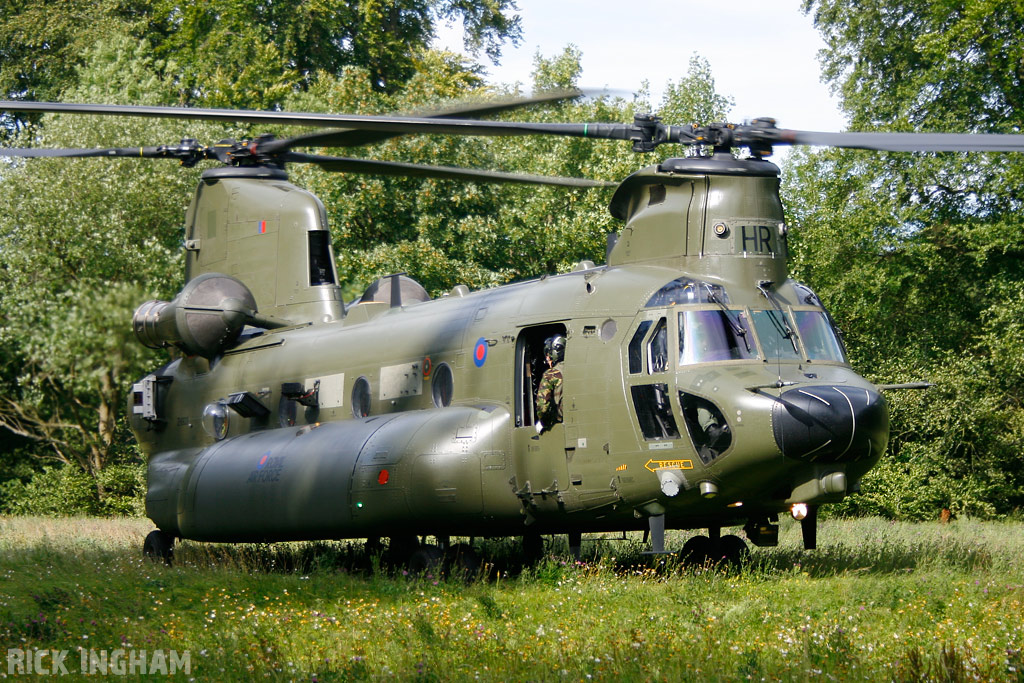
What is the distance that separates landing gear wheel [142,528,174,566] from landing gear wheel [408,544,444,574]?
5.01m

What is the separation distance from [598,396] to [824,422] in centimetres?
232

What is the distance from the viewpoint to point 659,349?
473 inches

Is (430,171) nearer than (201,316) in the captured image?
Yes

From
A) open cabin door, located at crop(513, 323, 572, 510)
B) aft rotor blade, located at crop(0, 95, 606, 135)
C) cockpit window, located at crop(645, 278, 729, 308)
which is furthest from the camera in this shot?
open cabin door, located at crop(513, 323, 572, 510)

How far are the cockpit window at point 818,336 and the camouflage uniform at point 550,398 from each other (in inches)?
101

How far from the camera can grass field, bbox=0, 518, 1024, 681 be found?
8.69m

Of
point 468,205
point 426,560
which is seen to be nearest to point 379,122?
point 426,560

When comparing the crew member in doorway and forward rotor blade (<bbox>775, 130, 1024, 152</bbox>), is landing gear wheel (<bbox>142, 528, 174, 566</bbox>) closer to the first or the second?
the crew member in doorway

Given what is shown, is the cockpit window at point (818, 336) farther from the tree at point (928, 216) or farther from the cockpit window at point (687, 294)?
the tree at point (928, 216)

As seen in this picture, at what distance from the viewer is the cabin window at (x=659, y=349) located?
1192 cm

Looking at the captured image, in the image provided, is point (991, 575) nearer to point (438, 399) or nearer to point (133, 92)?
point (438, 399)

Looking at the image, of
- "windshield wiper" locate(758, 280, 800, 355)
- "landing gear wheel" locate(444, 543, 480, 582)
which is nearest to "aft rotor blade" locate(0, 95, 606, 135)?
"windshield wiper" locate(758, 280, 800, 355)

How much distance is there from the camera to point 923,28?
34.1 m

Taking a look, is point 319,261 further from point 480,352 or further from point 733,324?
point 733,324
